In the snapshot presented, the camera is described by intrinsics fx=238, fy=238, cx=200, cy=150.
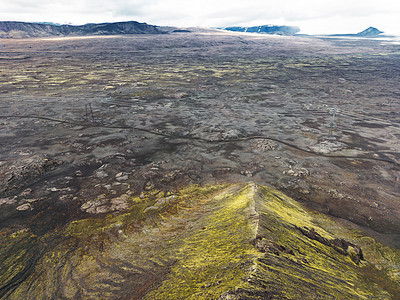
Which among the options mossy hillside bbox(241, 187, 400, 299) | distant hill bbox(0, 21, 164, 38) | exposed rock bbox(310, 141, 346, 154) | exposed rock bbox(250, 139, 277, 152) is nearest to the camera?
mossy hillside bbox(241, 187, 400, 299)

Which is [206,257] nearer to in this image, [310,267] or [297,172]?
[310,267]

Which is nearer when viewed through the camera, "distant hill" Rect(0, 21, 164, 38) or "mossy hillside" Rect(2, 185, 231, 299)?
"mossy hillside" Rect(2, 185, 231, 299)

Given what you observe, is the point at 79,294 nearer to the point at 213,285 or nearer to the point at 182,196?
the point at 213,285

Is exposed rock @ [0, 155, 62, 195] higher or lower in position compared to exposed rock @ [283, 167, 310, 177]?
higher

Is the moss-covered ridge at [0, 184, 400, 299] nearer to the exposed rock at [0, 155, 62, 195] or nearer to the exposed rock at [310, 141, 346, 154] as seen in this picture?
→ the exposed rock at [0, 155, 62, 195]

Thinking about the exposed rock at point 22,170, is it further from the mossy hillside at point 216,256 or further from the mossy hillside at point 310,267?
the mossy hillside at point 310,267

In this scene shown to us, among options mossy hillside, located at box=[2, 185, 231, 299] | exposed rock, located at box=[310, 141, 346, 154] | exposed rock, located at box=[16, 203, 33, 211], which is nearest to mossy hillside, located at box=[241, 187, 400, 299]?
mossy hillside, located at box=[2, 185, 231, 299]
